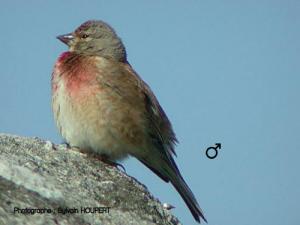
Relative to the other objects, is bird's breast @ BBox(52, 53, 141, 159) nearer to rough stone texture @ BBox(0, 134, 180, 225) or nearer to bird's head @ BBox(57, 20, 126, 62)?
bird's head @ BBox(57, 20, 126, 62)

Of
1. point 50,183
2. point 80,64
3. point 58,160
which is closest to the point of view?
point 50,183

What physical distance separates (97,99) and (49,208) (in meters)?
3.23

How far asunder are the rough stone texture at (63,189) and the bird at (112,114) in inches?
55.0

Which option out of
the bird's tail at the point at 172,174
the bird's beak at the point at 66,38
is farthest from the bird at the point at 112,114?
the bird's beak at the point at 66,38

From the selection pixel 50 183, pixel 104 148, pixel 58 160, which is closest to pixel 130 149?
pixel 104 148

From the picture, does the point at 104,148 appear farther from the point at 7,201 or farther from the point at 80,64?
the point at 7,201

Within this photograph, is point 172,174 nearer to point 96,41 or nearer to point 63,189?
point 96,41

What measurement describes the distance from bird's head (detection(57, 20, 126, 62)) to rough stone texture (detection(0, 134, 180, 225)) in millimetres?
2621

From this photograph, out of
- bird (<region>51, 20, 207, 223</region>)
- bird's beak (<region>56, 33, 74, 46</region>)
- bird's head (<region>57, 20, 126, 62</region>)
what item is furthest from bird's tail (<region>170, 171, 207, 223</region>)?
bird's beak (<region>56, 33, 74, 46</region>)

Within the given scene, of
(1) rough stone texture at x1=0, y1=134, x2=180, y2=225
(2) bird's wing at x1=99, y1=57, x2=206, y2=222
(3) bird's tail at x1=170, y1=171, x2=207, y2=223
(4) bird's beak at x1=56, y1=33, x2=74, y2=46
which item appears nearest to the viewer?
(1) rough stone texture at x1=0, y1=134, x2=180, y2=225

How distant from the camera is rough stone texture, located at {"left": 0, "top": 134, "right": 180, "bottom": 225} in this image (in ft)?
12.4

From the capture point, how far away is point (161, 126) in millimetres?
7605

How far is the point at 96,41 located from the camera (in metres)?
8.04

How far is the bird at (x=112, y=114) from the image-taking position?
6.93 meters
